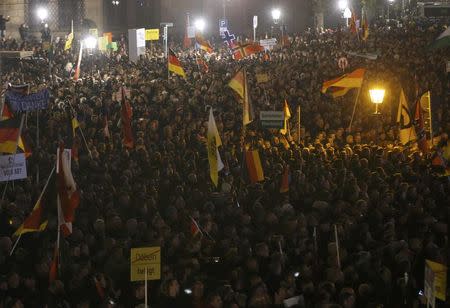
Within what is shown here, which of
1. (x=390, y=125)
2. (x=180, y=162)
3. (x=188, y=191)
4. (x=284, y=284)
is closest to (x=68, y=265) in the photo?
(x=284, y=284)

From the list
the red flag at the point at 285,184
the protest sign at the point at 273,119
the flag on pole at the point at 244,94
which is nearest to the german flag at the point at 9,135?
the red flag at the point at 285,184

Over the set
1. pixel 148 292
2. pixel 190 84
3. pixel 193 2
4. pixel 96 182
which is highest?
pixel 193 2

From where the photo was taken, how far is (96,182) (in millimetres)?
12375

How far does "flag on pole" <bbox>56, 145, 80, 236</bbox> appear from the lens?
909 cm

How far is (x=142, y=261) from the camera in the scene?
8047 mm

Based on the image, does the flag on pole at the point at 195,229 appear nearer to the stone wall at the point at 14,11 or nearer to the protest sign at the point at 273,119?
the protest sign at the point at 273,119

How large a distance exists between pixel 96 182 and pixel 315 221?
376 cm

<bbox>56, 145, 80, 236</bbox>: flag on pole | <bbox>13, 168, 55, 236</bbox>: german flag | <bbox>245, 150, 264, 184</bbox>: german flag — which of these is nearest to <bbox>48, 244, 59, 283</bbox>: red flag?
<bbox>56, 145, 80, 236</bbox>: flag on pole

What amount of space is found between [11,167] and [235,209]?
3.22m

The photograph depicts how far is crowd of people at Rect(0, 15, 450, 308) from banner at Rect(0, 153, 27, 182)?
13.8 inches

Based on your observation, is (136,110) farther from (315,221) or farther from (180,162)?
(315,221)

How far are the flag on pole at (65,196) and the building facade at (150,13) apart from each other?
32210 millimetres

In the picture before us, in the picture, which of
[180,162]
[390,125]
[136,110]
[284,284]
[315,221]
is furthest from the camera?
[136,110]

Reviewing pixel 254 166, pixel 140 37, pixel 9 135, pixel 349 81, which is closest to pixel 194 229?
pixel 254 166
